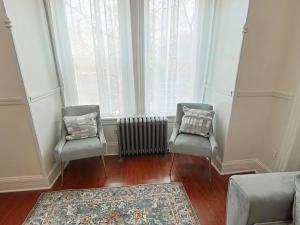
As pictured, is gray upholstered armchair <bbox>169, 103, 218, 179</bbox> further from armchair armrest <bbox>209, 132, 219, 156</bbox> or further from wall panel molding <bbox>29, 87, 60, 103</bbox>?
wall panel molding <bbox>29, 87, 60, 103</bbox>

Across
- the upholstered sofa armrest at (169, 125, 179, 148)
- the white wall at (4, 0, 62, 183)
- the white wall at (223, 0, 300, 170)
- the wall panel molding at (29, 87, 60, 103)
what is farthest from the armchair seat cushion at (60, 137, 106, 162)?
the white wall at (223, 0, 300, 170)

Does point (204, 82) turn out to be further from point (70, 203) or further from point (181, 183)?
point (70, 203)

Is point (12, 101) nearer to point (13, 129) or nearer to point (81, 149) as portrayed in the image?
point (13, 129)

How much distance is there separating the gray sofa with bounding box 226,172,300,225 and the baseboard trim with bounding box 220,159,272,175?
Answer: 1.13 meters

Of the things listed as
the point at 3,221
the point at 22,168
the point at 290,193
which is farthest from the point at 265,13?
the point at 3,221

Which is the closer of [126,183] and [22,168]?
[22,168]

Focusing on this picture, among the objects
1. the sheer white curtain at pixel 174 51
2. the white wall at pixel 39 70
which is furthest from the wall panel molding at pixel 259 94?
the white wall at pixel 39 70

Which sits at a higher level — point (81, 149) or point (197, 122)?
point (197, 122)

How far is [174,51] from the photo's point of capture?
98.7 inches

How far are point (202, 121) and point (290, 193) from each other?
1.29 meters

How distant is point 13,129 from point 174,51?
2.16 metres

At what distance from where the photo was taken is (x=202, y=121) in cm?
236

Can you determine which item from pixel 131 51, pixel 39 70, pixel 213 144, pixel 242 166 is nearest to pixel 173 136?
pixel 213 144

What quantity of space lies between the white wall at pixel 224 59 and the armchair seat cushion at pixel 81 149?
1.56m
